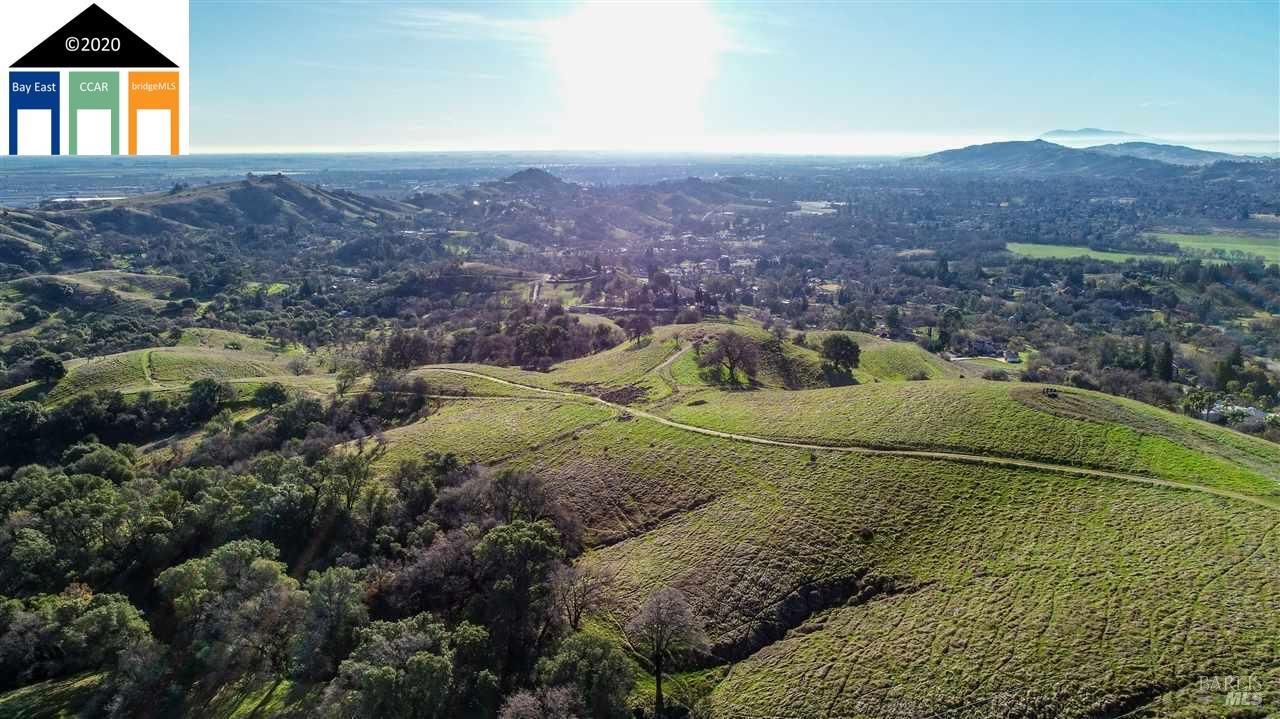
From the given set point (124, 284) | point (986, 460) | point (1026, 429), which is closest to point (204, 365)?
point (124, 284)

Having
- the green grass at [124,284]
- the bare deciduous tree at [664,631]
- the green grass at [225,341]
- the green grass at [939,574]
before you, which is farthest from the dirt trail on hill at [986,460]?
the green grass at [124,284]

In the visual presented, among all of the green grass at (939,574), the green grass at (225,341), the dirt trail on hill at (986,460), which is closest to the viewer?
the green grass at (939,574)

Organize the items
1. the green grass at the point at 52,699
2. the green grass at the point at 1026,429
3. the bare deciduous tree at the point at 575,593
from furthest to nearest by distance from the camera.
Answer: the green grass at the point at 1026,429 → the bare deciduous tree at the point at 575,593 → the green grass at the point at 52,699

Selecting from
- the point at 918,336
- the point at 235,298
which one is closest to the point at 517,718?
the point at 918,336

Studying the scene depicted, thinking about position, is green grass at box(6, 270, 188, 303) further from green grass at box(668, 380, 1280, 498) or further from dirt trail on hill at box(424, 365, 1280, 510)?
green grass at box(668, 380, 1280, 498)

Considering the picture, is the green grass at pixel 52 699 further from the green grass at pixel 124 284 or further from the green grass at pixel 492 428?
the green grass at pixel 124 284

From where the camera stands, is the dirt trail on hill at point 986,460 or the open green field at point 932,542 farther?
the dirt trail on hill at point 986,460

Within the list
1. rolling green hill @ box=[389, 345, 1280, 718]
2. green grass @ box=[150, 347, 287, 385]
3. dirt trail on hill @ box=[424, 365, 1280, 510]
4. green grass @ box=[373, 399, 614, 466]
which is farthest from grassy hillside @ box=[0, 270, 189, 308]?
dirt trail on hill @ box=[424, 365, 1280, 510]

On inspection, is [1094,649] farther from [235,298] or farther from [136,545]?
[235,298]

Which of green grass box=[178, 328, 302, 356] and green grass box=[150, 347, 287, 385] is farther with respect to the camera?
green grass box=[178, 328, 302, 356]

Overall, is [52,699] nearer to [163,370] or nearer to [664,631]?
[664,631]

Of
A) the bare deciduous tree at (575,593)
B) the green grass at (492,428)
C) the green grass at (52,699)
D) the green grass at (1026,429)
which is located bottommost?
the green grass at (52,699)
